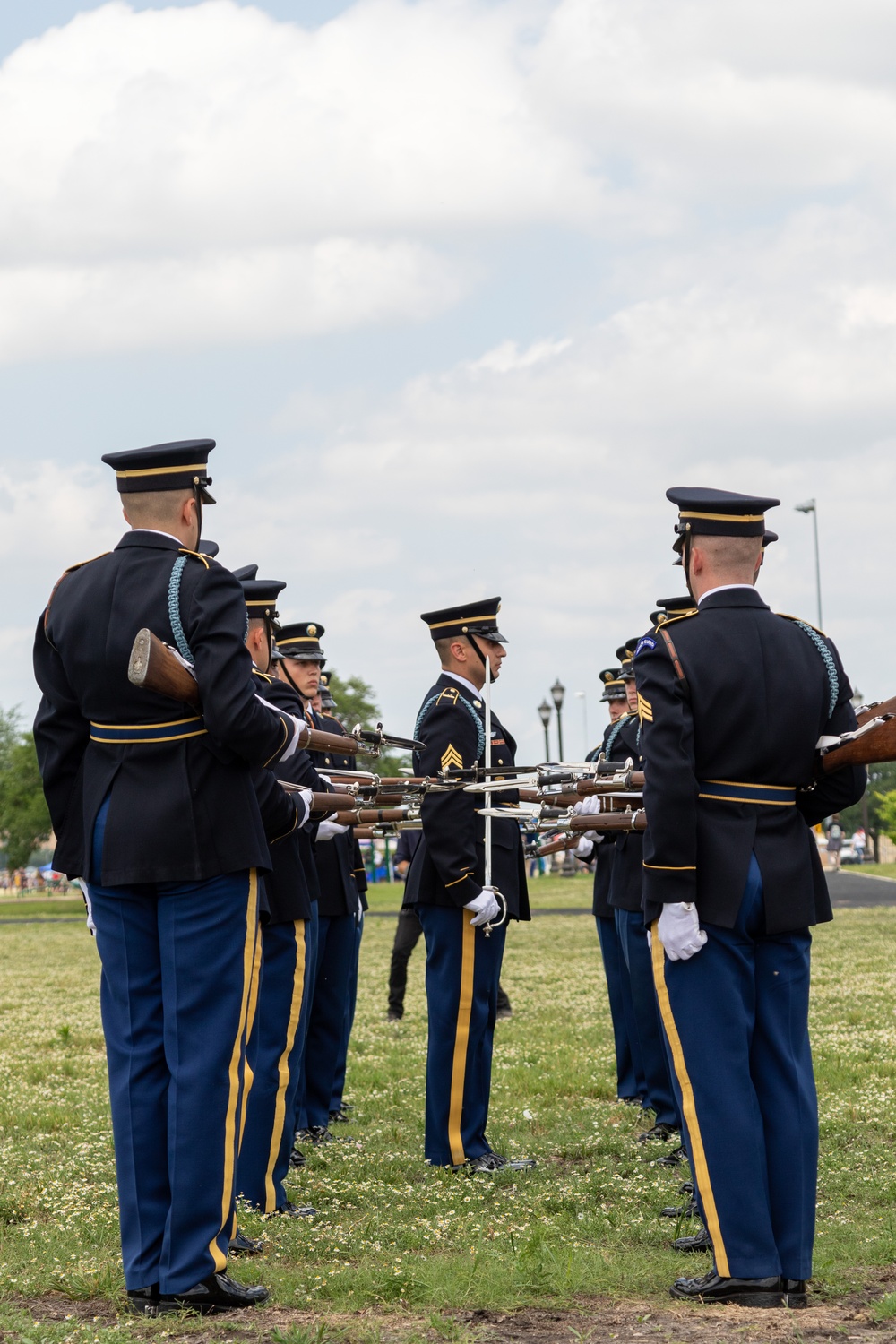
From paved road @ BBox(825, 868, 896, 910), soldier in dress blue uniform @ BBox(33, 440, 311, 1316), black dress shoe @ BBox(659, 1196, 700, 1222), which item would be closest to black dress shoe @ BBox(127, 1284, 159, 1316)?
soldier in dress blue uniform @ BBox(33, 440, 311, 1316)

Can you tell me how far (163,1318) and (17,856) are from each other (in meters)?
49.1

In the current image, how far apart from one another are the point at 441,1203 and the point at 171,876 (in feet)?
7.85

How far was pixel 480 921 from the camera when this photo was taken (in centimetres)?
747

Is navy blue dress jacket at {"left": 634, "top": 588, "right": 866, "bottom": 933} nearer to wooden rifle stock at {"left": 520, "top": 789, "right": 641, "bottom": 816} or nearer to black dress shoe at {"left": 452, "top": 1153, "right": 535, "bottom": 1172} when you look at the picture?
wooden rifle stock at {"left": 520, "top": 789, "right": 641, "bottom": 816}

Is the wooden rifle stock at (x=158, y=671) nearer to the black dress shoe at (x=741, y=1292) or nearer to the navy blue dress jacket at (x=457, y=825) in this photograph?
the black dress shoe at (x=741, y=1292)

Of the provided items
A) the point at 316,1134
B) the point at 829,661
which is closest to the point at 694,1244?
the point at 829,661

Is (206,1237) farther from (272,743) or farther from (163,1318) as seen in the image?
(272,743)

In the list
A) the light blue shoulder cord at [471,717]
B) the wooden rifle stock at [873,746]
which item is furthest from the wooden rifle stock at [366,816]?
the wooden rifle stock at [873,746]

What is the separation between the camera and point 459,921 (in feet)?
24.9

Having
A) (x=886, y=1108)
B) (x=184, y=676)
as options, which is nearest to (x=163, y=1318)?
(x=184, y=676)

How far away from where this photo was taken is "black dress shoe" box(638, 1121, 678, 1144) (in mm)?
8148

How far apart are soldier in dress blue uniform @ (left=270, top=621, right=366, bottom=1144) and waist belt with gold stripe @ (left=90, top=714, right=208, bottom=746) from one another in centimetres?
359

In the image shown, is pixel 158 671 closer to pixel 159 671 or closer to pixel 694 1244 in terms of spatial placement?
pixel 159 671

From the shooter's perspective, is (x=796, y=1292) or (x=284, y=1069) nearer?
(x=796, y=1292)
